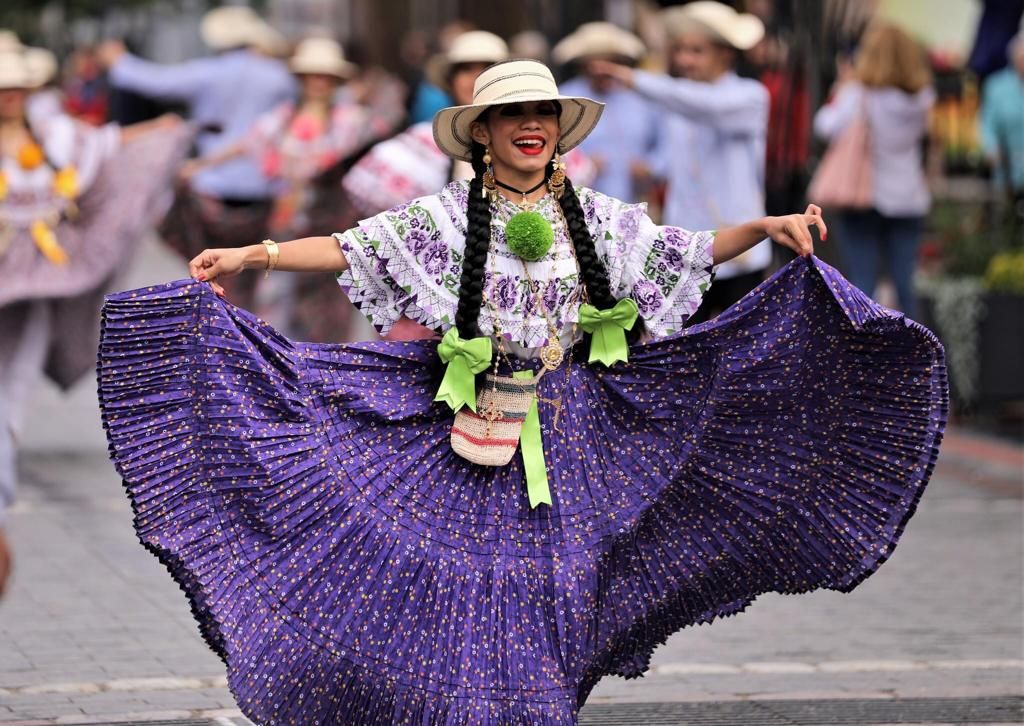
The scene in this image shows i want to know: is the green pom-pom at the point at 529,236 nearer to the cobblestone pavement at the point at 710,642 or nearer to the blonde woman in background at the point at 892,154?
the cobblestone pavement at the point at 710,642

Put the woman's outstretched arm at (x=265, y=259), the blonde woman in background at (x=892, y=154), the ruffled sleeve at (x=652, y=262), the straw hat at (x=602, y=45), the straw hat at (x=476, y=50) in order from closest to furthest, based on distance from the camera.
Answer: the woman's outstretched arm at (x=265, y=259) < the ruffled sleeve at (x=652, y=262) < the straw hat at (x=476, y=50) < the blonde woman in background at (x=892, y=154) < the straw hat at (x=602, y=45)

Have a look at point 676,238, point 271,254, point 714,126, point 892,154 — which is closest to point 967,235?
point 892,154

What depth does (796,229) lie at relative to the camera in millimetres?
5434

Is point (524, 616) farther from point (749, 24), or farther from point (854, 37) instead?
point (854, 37)

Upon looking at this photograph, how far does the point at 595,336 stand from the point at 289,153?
7.65 meters

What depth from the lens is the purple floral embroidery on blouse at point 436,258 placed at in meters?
5.64

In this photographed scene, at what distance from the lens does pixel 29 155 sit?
1015 cm

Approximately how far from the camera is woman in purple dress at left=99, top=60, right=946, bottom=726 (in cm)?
525

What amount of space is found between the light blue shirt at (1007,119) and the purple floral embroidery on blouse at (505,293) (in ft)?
25.0

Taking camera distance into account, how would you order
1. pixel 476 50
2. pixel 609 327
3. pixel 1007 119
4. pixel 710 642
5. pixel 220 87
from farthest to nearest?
pixel 220 87 < pixel 1007 119 < pixel 476 50 < pixel 710 642 < pixel 609 327

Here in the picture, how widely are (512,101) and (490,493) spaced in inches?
39.7

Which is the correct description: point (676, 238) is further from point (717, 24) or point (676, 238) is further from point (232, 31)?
point (232, 31)

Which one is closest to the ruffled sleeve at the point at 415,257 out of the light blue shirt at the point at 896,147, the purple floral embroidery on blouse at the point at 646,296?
the purple floral embroidery on blouse at the point at 646,296

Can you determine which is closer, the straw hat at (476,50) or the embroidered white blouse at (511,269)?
the embroidered white blouse at (511,269)
